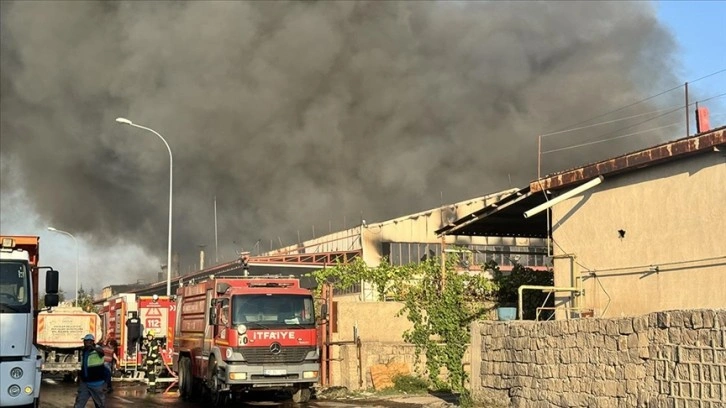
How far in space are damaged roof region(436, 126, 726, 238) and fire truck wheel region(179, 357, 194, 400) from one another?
7.08 metres

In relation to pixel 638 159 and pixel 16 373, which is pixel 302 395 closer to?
pixel 16 373

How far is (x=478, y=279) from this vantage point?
22062mm

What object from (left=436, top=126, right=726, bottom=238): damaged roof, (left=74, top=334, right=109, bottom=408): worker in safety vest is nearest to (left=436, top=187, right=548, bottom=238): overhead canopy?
(left=436, top=126, right=726, bottom=238): damaged roof

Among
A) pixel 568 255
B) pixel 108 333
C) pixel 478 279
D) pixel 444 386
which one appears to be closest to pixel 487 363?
pixel 568 255

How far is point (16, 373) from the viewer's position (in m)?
11.6

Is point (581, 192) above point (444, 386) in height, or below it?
above

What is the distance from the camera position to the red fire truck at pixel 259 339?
685 inches

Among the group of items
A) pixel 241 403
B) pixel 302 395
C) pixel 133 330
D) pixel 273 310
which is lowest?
pixel 241 403

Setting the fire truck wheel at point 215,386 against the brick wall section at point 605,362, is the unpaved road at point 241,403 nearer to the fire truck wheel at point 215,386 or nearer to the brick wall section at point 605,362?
the fire truck wheel at point 215,386

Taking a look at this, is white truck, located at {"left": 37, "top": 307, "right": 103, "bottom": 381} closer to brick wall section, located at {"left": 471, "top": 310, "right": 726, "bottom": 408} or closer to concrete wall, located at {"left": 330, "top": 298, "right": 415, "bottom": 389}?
concrete wall, located at {"left": 330, "top": 298, "right": 415, "bottom": 389}

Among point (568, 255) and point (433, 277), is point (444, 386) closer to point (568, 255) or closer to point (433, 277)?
point (433, 277)

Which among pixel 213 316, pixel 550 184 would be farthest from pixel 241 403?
pixel 550 184

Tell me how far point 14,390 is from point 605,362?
829 centimetres

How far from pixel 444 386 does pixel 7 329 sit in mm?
11204
